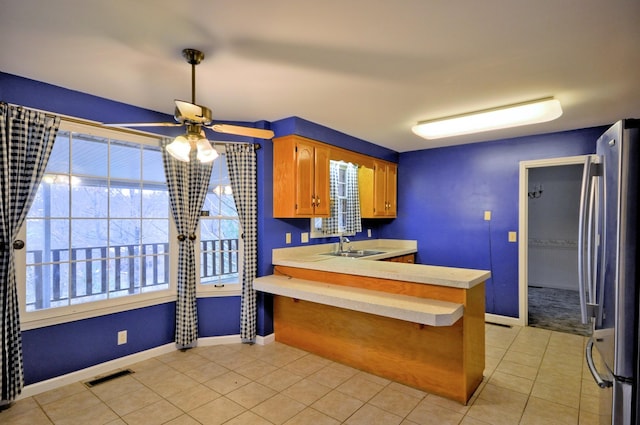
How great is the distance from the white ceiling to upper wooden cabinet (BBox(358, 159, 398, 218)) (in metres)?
1.65

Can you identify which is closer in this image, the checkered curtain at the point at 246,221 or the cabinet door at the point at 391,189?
the checkered curtain at the point at 246,221

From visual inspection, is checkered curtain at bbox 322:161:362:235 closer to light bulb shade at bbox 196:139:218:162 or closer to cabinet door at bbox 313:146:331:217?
cabinet door at bbox 313:146:331:217

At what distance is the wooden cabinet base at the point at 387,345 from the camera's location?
2.48 metres

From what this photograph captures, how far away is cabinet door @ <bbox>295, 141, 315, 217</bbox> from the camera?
3492mm

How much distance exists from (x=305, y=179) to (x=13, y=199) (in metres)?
2.36

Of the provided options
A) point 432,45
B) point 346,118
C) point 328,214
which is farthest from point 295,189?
point 432,45

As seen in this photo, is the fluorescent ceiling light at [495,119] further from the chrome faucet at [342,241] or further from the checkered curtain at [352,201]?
the chrome faucet at [342,241]

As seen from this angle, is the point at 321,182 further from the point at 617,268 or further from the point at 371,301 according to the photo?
the point at 617,268

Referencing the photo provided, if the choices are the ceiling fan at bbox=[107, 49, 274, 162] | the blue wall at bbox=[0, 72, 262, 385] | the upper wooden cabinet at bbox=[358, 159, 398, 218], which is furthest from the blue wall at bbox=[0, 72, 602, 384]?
the ceiling fan at bbox=[107, 49, 274, 162]

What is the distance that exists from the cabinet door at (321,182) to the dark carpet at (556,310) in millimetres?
3019

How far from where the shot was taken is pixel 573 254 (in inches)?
237

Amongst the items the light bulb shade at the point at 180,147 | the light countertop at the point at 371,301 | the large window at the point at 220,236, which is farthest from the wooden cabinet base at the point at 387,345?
the light bulb shade at the point at 180,147

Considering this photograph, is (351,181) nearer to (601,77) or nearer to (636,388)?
(601,77)

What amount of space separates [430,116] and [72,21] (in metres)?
2.94
